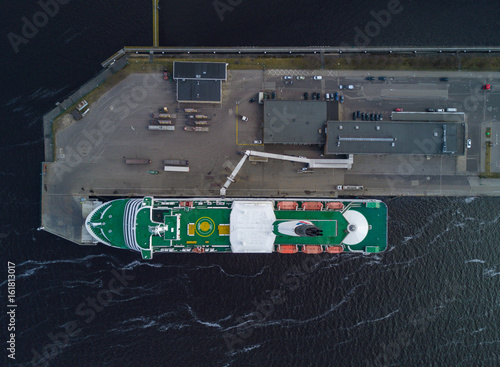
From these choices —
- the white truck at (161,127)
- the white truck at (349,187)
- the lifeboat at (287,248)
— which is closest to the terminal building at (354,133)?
the white truck at (349,187)

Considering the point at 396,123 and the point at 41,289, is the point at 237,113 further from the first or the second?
the point at 41,289

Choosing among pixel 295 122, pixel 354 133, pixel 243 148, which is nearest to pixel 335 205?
pixel 354 133

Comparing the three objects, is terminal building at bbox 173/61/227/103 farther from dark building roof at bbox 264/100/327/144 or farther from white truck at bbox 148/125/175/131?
dark building roof at bbox 264/100/327/144

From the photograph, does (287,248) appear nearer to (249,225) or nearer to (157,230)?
(249,225)

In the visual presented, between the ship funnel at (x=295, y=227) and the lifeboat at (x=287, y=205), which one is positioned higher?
the lifeboat at (x=287, y=205)

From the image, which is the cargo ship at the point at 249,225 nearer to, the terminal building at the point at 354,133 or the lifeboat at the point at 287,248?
the lifeboat at the point at 287,248
